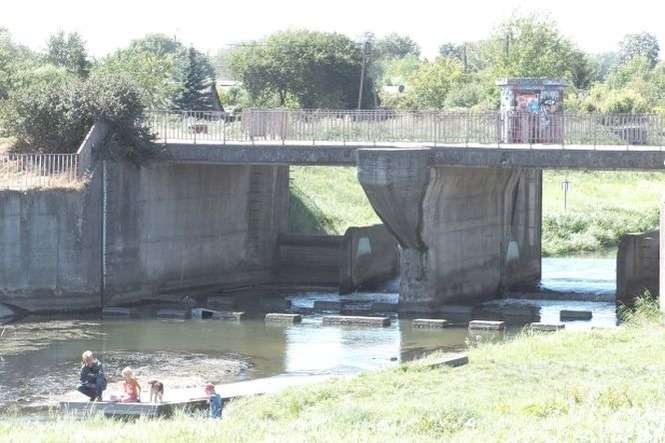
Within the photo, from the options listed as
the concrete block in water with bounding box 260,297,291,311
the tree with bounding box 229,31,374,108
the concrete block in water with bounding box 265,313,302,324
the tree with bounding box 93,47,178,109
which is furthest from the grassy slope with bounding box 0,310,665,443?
the tree with bounding box 229,31,374,108

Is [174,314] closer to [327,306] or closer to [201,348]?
[327,306]

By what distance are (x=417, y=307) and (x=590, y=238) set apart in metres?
27.9

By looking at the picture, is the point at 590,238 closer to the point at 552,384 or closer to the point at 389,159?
the point at 389,159

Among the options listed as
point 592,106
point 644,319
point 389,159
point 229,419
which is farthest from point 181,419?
point 592,106

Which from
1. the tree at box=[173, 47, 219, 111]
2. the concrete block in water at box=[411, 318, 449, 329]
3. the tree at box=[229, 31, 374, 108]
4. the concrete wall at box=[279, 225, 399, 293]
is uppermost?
the tree at box=[229, 31, 374, 108]

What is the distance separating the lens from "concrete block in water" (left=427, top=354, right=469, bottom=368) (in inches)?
1400

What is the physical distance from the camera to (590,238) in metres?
80.2

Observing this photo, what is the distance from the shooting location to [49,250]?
53688mm

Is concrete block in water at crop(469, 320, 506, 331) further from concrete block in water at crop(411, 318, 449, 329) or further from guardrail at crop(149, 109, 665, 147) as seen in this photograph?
guardrail at crop(149, 109, 665, 147)

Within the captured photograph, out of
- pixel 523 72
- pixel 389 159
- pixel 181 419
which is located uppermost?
pixel 523 72

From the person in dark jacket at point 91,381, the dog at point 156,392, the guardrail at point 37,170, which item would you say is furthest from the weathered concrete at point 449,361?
the guardrail at point 37,170

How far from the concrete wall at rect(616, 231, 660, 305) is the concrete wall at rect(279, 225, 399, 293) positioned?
10.8 m

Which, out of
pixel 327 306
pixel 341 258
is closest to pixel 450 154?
pixel 327 306

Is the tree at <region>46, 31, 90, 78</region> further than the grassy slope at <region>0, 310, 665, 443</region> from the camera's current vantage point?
Yes
